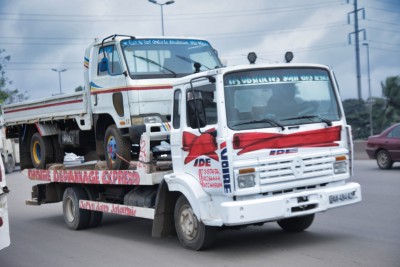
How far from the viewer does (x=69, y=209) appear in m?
12.1

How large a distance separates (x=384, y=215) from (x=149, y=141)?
4.14 meters

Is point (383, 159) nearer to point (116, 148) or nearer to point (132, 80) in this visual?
point (116, 148)

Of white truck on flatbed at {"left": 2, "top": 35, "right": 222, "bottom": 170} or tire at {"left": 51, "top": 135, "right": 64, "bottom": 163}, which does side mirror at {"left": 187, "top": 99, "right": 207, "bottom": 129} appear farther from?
tire at {"left": 51, "top": 135, "right": 64, "bottom": 163}

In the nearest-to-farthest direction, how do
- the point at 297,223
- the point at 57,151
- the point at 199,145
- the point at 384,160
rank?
the point at 199,145, the point at 297,223, the point at 57,151, the point at 384,160

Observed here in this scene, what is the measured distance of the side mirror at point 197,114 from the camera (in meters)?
8.10

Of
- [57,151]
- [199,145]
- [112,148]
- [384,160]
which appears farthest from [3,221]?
[384,160]

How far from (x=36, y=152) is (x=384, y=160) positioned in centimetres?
1107

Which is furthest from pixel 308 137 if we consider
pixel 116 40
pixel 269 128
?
pixel 116 40

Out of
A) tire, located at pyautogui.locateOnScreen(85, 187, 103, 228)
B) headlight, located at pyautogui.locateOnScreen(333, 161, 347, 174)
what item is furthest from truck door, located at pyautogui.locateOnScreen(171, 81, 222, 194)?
tire, located at pyautogui.locateOnScreen(85, 187, 103, 228)

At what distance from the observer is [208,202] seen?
26.3 ft

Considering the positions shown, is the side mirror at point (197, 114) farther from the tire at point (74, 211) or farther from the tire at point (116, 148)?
the tire at point (74, 211)

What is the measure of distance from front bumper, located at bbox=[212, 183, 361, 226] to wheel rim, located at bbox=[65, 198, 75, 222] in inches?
186

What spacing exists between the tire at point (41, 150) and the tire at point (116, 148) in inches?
97.4

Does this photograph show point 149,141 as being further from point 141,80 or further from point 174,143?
point 141,80
